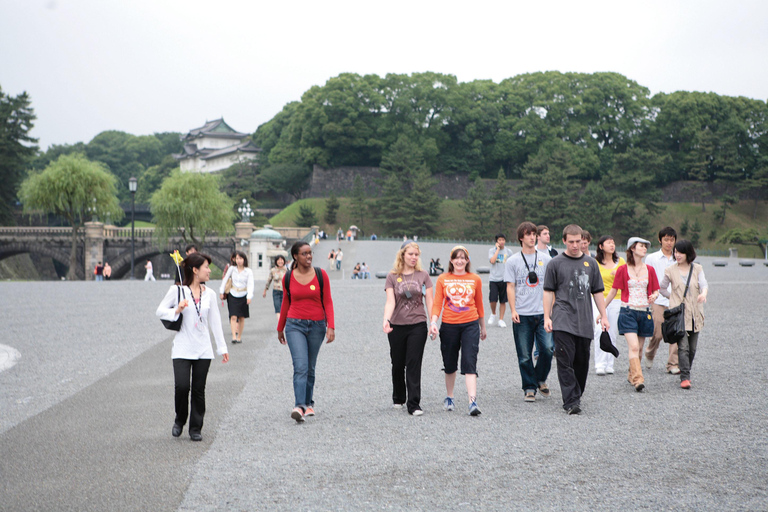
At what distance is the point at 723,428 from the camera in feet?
18.2

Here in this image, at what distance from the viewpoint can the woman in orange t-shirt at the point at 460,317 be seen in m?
6.32

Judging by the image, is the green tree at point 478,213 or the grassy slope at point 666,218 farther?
the grassy slope at point 666,218

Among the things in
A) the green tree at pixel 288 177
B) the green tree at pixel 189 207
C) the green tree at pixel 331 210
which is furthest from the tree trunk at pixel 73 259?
the green tree at pixel 288 177

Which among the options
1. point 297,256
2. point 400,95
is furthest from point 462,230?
point 297,256

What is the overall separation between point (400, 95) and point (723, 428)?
241 ft

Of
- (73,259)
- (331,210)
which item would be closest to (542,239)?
(73,259)

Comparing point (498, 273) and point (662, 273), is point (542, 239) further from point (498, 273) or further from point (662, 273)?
point (498, 273)

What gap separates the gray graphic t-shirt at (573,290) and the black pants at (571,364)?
77 mm

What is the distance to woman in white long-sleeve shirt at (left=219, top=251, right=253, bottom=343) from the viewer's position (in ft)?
35.7

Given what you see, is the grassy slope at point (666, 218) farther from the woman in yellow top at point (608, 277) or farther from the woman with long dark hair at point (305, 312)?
the woman with long dark hair at point (305, 312)

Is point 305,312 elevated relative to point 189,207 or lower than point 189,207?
lower

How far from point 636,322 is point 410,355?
8.64 feet

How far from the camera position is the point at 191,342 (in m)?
5.64

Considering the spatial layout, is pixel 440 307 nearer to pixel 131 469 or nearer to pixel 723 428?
pixel 723 428
